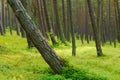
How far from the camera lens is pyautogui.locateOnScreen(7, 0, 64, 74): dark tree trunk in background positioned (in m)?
11.5

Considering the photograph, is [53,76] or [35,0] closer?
[53,76]

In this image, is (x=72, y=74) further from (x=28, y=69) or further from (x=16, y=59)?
(x=16, y=59)

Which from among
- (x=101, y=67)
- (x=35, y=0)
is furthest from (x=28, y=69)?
(x=35, y=0)

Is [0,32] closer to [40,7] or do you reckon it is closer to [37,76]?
[40,7]

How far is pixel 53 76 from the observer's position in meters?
11.5

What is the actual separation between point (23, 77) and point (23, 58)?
5.23 m

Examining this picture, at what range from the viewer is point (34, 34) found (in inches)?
458

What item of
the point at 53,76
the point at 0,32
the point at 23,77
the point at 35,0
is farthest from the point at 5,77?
the point at 0,32

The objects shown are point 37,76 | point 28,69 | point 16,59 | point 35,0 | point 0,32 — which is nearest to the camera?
point 37,76

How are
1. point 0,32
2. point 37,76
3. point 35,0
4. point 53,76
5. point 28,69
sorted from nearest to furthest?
point 53,76 → point 37,76 → point 28,69 → point 35,0 → point 0,32

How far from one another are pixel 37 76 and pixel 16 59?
14.6 ft

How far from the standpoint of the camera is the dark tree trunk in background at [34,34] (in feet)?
37.7

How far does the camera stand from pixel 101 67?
17.5 m

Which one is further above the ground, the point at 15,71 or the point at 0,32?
the point at 15,71
